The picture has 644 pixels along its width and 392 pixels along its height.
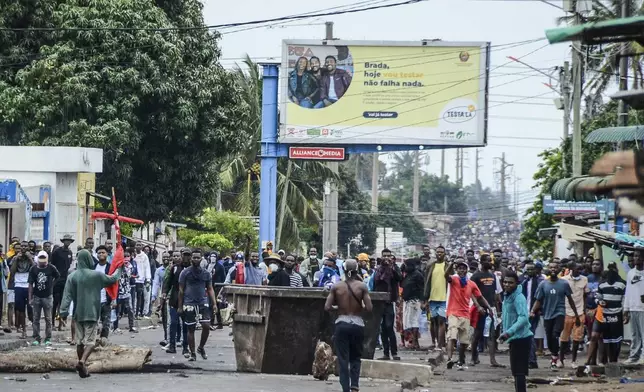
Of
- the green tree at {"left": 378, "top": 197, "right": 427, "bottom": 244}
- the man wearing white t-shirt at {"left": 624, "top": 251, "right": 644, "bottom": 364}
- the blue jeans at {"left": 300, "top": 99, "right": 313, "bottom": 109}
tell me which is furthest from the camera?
the green tree at {"left": 378, "top": 197, "right": 427, "bottom": 244}

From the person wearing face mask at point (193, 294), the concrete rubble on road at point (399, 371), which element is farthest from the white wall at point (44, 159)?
the concrete rubble on road at point (399, 371)

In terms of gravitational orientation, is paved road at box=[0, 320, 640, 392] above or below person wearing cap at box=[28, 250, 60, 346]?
below

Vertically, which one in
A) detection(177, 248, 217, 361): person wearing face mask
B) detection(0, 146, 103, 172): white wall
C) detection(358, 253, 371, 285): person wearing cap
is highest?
detection(0, 146, 103, 172): white wall

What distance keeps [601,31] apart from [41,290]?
16.3 meters

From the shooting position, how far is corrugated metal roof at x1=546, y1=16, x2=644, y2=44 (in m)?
8.30

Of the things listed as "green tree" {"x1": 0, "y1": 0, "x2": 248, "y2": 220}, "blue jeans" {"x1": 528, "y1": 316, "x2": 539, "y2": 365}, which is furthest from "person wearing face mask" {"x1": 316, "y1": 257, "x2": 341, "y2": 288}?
"green tree" {"x1": 0, "y1": 0, "x2": 248, "y2": 220}

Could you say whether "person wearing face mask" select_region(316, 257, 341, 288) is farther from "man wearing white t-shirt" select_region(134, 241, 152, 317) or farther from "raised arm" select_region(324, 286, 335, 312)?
"raised arm" select_region(324, 286, 335, 312)

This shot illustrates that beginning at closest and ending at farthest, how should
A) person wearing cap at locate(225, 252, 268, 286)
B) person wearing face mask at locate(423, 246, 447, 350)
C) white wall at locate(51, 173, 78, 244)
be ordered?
person wearing face mask at locate(423, 246, 447, 350) < person wearing cap at locate(225, 252, 268, 286) < white wall at locate(51, 173, 78, 244)

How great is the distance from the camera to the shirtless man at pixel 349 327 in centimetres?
1576

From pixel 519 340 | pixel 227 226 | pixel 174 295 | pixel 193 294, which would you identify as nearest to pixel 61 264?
pixel 174 295

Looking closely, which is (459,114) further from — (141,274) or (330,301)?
(330,301)

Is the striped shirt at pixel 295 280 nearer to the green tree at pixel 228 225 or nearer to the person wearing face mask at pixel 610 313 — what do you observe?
the person wearing face mask at pixel 610 313

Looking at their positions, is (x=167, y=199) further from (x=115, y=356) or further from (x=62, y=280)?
(x=115, y=356)

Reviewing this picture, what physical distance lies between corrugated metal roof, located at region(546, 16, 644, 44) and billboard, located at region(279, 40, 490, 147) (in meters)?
36.1
